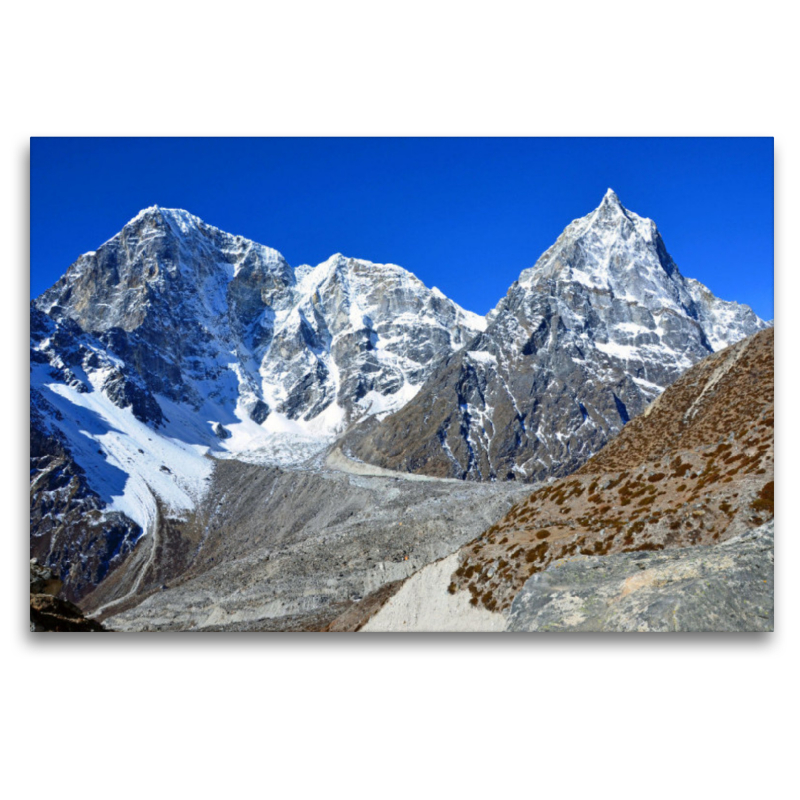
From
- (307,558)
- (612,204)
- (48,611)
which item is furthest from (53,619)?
(612,204)

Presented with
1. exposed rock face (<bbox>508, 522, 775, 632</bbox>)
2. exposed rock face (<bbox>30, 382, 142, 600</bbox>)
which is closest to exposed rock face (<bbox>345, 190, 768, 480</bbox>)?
exposed rock face (<bbox>30, 382, 142, 600</bbox>)

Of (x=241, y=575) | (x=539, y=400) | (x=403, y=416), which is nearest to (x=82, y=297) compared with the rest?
(x=403, y=416)

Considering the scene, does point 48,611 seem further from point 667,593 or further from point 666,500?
point 666,500

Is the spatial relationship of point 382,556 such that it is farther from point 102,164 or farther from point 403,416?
point 403,416

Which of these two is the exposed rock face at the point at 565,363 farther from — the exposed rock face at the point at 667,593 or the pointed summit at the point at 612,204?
the exposed rock face at the point at 667,593

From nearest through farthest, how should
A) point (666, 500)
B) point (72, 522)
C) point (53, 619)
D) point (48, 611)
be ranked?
point (53, 619)
point (48, 611)
point (666, 500)
point (72, 522)

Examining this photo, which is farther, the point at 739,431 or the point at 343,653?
the point at 739,431
